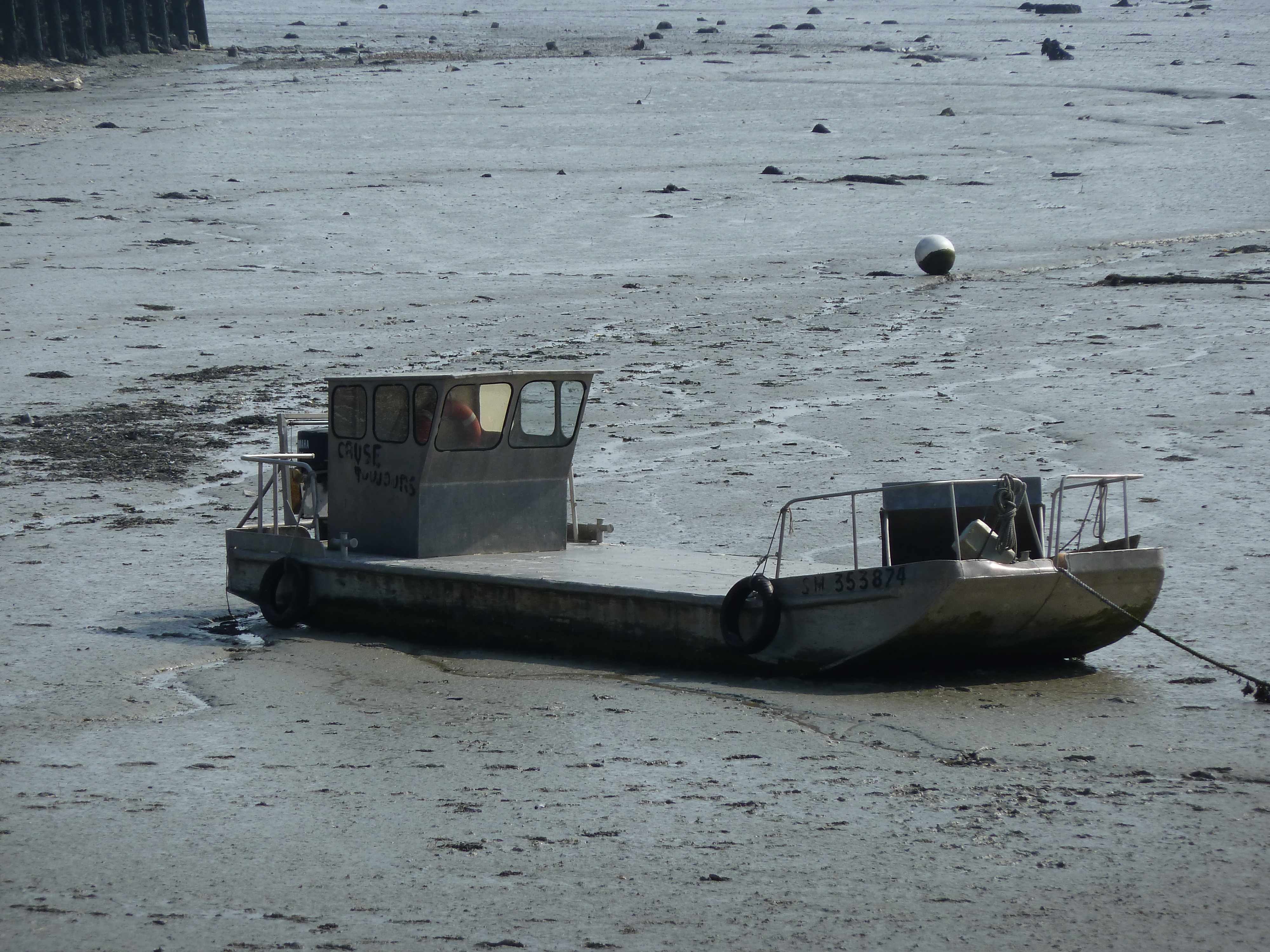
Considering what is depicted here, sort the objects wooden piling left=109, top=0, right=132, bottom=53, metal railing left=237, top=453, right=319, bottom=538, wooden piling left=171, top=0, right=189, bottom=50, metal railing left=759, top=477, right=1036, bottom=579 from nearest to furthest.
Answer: metal railing left=759, top=477, right=1036, bottom=579
metal railing left=237, top=453, right=319, bottom=538
wooden piling left=109, top=0, right=132, bottom=53
wooden piling left=171, top=0, right=189, bottom=50

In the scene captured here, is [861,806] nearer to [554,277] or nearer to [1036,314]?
[1036,314]

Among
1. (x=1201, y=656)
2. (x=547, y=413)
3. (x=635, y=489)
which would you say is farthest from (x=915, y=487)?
(x=635, y=489)

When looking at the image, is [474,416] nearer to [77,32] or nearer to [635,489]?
[635,489]

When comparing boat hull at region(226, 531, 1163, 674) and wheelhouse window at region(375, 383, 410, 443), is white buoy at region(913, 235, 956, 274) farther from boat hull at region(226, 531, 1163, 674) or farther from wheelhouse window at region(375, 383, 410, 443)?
wheelhouse window at region(375, 383, 410, 443)

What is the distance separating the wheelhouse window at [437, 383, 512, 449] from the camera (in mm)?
11711

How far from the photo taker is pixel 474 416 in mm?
11820

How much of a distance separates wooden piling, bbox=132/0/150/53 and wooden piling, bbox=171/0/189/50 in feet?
9.78

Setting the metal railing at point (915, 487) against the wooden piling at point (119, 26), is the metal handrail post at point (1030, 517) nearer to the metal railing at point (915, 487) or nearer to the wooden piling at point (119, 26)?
the metal railing at point (915, 487)

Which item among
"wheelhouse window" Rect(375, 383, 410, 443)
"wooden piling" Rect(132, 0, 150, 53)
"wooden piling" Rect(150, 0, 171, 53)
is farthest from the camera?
"wooden piling" Rect(150, 0, 171, 53)

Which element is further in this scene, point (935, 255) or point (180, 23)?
point (180, 23)

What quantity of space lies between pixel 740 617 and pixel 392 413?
10.5ft

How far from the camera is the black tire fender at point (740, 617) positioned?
10.1 metres

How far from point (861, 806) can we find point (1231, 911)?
1.76 metres

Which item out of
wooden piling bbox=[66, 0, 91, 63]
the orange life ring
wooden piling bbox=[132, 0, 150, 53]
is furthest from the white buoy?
wooden piling bbox=[132, 0, 150, 53]
